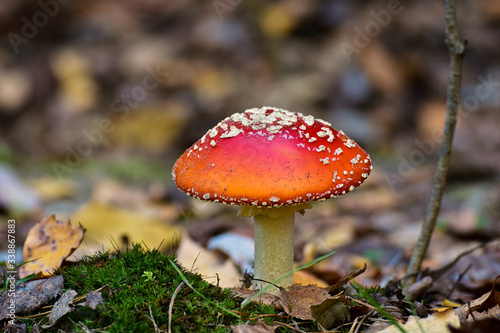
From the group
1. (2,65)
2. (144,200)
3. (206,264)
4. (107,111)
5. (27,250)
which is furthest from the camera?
(2,65)

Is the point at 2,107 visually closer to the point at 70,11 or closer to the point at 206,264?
the point at 70,11

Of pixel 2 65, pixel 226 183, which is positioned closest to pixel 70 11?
pixel 2 65

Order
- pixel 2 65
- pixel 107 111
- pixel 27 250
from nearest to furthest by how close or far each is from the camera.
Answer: pixel 27 250 < pixel 107 111 < pixel 2 65

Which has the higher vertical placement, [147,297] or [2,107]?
[2,107]
